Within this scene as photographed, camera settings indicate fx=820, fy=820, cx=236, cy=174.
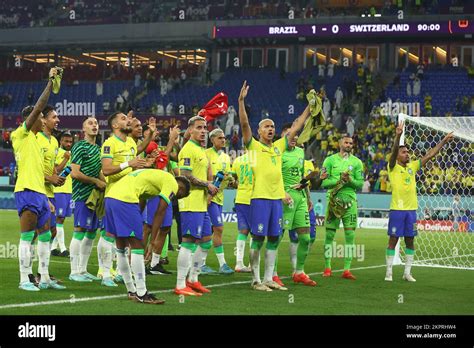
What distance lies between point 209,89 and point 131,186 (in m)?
39.9

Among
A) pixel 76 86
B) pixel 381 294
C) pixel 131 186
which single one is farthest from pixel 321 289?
pixel 76 86

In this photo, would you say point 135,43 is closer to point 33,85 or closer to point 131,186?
point 33,85

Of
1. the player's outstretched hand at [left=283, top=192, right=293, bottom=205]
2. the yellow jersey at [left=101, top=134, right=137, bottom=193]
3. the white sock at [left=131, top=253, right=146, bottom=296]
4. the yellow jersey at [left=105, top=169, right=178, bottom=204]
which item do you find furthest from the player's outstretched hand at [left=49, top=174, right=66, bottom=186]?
the player's outstretched hand at [left=283, top=192, right=293, bottom=205]

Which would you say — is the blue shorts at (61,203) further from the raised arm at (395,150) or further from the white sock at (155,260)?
the raised arm at (395,150)

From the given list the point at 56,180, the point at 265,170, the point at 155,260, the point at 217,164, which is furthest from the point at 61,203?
the point at 265,170

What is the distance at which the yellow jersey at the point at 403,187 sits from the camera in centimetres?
1488

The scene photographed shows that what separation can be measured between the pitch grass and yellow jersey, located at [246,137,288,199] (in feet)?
4.85

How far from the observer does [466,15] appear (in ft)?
147

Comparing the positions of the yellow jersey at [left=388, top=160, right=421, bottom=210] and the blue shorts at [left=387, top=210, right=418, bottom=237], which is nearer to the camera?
the blue shorts at [left=387, top=210, right=418, bottom=237]

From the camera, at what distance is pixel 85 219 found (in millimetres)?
12609

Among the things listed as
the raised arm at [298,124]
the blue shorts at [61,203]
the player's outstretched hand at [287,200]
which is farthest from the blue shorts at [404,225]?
the blue shorts at [61,203]

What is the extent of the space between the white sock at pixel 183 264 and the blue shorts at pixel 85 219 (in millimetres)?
1922

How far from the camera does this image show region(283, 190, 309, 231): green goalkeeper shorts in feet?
44.3

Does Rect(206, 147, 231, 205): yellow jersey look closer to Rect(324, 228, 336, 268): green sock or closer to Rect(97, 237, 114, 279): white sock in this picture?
Rect(324, 228, 336, 268): green sock
